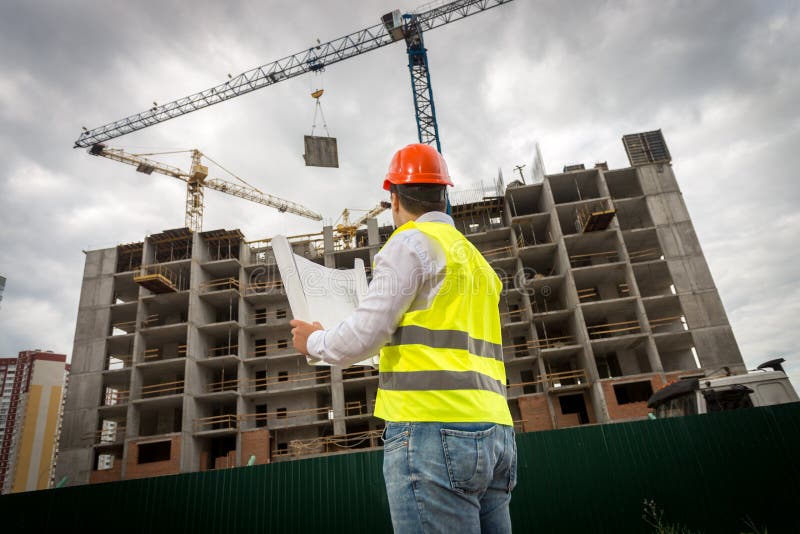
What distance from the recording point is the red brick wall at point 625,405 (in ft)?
90.2

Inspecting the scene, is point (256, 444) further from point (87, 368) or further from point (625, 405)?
point (625, 405)

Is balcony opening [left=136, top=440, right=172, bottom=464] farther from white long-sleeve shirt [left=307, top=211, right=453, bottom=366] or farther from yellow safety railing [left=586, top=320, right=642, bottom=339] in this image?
white long-sleeve shirt [left=307, top=211, right=453, bottom=366]

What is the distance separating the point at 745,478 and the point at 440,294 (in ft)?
38.4

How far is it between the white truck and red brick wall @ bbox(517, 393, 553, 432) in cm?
1991

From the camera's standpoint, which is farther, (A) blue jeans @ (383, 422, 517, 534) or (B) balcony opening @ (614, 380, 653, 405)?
(B) balcony opening @ (614, 380, 653, 405)

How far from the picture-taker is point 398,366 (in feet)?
5.20

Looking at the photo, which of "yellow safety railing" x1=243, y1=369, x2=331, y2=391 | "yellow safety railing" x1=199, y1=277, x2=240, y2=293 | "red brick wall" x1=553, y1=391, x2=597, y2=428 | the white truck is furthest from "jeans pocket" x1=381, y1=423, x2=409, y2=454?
"yellow safety railing" x1=199, y1=277, x2=240, y2=293

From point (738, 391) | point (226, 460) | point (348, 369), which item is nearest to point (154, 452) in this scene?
point (226, 460)

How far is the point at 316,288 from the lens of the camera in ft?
6.90

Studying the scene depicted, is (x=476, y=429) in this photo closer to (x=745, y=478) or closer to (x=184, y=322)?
(x=745, y=478)

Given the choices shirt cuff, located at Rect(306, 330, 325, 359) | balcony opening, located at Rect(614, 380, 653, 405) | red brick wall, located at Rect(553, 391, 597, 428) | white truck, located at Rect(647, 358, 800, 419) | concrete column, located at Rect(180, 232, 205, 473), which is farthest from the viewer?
concrete column, located at Rect(180, 232, 205, 473)

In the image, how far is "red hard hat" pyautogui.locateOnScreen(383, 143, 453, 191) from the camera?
1876mm

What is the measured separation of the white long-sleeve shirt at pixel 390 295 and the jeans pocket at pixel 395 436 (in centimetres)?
25

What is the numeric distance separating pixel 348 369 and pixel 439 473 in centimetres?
3392
